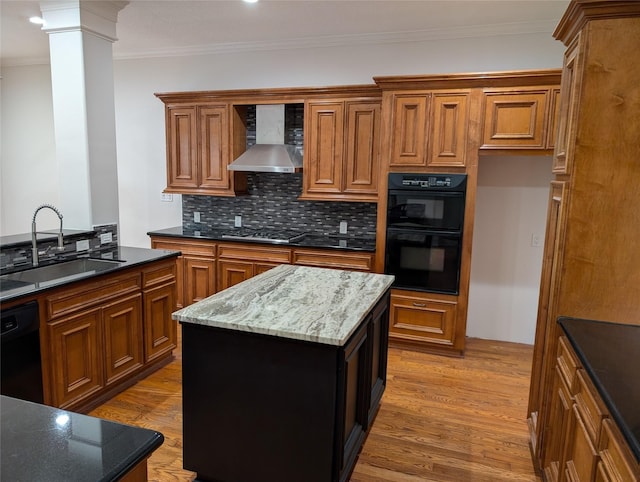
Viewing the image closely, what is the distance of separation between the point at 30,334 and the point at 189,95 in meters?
2.97

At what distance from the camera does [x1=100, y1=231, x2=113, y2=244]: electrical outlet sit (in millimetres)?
3482

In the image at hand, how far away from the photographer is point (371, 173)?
13.2 feet

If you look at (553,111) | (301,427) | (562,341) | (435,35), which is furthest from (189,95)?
(562,341)

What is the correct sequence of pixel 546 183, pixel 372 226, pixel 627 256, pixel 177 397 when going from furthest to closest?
1. pixel 372 226
2. pixel 546 183
3. pixel 177 397
4. pixel 627 256

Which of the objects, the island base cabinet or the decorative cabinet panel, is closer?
the island base cabinet

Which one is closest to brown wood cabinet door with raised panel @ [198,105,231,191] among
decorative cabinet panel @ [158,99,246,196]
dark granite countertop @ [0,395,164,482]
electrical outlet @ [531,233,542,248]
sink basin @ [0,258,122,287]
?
decorative cabinet panel @ [158,99,246,196]

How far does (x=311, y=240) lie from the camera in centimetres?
427

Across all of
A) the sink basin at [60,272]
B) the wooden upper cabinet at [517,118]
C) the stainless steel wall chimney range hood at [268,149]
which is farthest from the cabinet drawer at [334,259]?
the sink basin at [60,272]

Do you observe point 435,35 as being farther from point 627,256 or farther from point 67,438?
point 67,438

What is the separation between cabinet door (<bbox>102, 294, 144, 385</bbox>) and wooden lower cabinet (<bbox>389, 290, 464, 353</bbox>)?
213 centimetres

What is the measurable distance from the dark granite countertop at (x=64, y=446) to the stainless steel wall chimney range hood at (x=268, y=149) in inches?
131

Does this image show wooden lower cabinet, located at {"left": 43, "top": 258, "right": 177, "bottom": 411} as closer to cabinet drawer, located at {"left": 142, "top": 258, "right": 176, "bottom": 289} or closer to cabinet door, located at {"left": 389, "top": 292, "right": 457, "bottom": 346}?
cabinet drawer, located at {"left": 142, "top": 258, "right": 176, "bottom": 289}

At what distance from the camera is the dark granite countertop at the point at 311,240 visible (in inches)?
158

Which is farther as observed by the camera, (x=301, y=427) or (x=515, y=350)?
(x=515, y=350)
